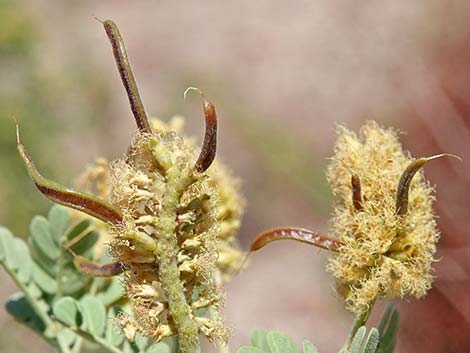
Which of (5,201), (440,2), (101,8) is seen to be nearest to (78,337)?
(5,201)

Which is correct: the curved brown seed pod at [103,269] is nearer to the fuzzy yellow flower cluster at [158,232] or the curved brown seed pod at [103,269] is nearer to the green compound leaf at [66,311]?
the fuzzy yellow flower cluster at [158,232]

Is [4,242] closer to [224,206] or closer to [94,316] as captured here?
[94,316]

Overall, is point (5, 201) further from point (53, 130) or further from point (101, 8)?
point (101, 8)

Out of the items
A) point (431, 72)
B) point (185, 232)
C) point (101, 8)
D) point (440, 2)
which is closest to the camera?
point (185, 232)

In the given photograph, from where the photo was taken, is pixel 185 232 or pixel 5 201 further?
pixel 5 201

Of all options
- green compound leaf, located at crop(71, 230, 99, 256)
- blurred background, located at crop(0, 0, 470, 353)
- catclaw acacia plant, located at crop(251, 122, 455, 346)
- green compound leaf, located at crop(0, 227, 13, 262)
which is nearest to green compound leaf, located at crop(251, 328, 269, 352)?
catclaw acacia plant, located at crop(251, 122, 455, 346)

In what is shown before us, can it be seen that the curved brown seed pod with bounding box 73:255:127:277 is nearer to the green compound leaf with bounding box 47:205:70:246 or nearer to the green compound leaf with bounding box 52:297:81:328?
the green compound leaf with bounding box 52:297:81:328

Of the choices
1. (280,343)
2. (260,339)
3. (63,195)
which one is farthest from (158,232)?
(260,339)
